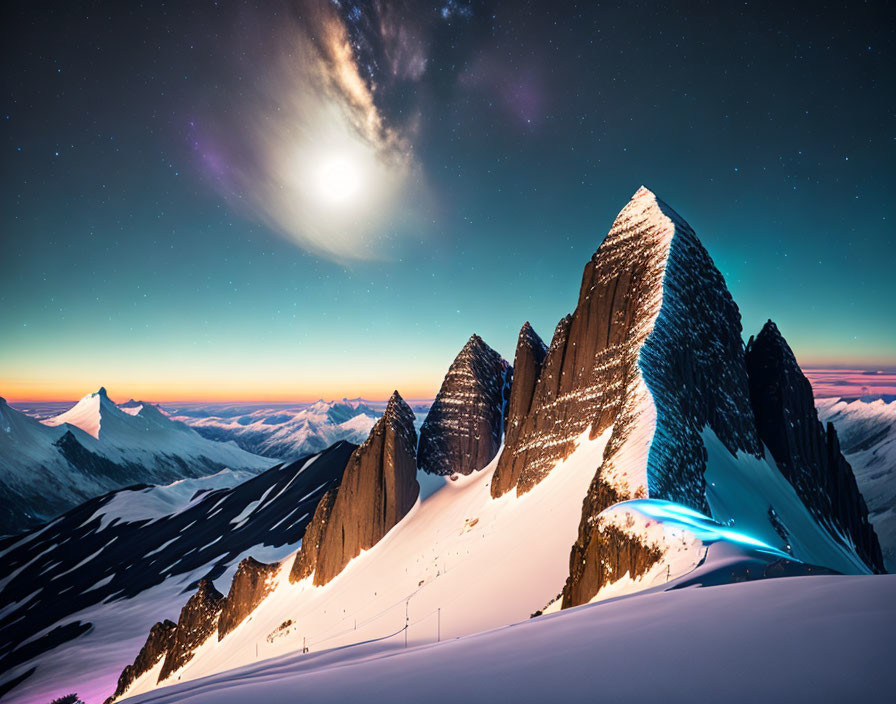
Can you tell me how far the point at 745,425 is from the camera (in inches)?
1414

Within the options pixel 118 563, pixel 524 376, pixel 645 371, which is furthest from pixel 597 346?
pixel 118 563

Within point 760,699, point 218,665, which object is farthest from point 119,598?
point 760,699

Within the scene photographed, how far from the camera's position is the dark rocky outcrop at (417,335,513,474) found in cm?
6066

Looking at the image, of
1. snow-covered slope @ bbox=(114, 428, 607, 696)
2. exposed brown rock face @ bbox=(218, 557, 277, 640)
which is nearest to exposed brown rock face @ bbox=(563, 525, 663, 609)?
snow-covered slope @ bbox=(114, 428, 607, 696)

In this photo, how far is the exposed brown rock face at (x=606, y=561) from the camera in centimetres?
1175

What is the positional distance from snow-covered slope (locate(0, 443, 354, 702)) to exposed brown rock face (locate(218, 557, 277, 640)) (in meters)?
18.9

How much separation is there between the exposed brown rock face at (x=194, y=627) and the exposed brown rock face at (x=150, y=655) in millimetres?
1118

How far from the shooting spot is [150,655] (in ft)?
181

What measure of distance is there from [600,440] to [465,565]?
1347 centimetres

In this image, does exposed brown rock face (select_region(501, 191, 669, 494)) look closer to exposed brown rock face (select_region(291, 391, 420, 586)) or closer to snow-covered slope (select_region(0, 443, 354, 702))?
exposed brown rock face (select_region(291, 391, 420, 586))

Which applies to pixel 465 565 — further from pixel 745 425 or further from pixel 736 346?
pixel 736 346

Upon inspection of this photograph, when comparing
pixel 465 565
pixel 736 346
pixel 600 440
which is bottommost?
pixel 465 565

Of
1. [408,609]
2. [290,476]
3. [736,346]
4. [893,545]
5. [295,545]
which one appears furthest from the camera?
[893,545]

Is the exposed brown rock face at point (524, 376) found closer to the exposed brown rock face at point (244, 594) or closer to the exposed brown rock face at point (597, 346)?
the exposed brown rock face at point (597, 346)
